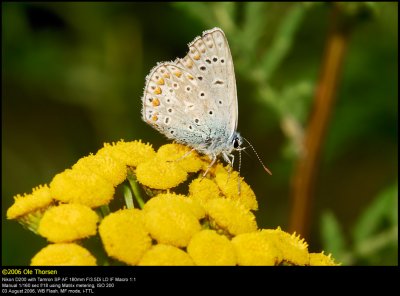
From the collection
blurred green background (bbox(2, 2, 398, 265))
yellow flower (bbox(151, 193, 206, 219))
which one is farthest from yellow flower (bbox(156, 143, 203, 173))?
blurred green background (bbox(2, 2, 398, 265))

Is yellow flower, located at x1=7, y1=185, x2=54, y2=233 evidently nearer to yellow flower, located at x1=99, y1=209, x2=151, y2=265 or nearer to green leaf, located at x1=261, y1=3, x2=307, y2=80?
yellow flower, located at x1=99, y1=209, x2=151, y2=265

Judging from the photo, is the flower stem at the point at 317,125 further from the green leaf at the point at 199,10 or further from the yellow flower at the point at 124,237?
the yellow flower at the point at 124,237

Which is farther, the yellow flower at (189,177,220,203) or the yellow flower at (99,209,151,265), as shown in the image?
the yellow flower at (189,177,220,203)

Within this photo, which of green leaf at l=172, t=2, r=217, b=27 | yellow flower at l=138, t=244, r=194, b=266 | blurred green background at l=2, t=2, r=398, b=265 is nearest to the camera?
yellow flower at l=138, t=244, r=194, b=266

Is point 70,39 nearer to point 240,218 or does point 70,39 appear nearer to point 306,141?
point 306,141

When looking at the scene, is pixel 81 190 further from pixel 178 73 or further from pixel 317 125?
pixel 317 125

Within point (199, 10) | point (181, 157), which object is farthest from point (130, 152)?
point (199, 10)
